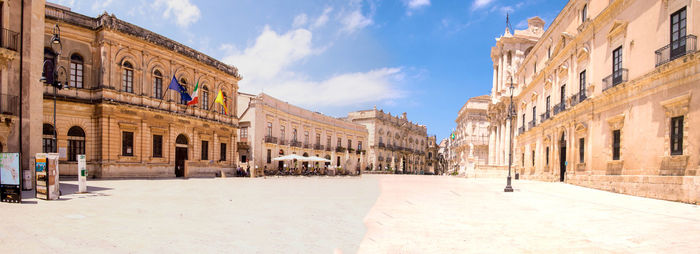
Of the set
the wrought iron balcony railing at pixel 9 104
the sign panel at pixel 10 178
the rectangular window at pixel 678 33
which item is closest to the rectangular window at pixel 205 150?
the wrought iron balcony railing at pixel 9 104

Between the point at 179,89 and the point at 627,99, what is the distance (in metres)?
23.7

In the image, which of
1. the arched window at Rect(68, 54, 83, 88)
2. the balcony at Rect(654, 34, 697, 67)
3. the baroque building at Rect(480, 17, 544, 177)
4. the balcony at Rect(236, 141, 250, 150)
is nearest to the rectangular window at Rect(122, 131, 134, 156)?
the arched window at Rect(68, 54, 83, 88)

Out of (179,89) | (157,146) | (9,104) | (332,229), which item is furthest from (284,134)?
(332,229)

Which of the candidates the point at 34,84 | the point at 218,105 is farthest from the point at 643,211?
the point at 218,105

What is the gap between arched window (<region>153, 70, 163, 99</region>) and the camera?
84.7ft

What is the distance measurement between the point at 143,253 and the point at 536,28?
44.9 metres

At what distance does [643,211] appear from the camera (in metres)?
9.29

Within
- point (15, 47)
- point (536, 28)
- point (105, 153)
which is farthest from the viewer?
point (536, 28)

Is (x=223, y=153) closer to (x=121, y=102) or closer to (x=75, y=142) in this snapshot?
(x=121, y=102)

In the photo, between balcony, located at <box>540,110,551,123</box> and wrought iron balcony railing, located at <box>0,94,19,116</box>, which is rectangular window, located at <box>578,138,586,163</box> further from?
wrought iron balcony railing, located at <box>0,94,19,116</box>

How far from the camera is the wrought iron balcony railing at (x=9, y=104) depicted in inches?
508

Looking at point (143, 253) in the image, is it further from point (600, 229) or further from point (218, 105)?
point (218, 105)

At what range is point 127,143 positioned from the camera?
78.0 ft

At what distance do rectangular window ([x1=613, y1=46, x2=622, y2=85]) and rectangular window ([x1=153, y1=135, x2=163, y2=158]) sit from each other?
25.2m
